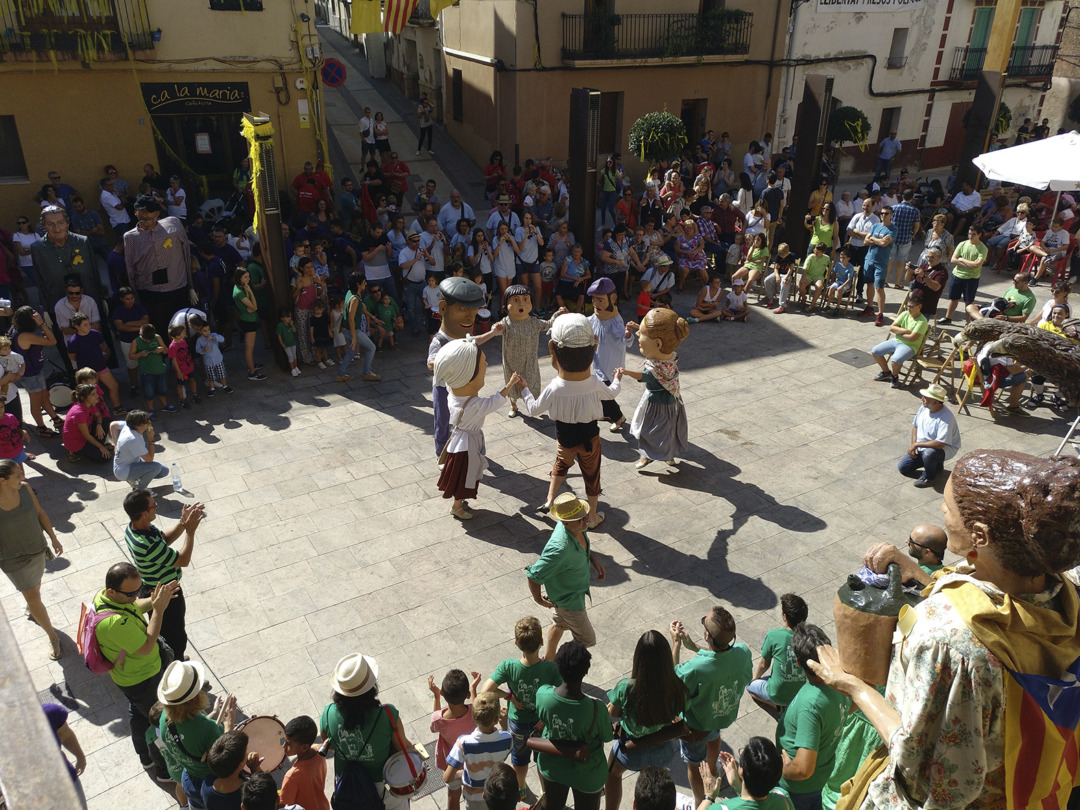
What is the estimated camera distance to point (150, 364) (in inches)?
362

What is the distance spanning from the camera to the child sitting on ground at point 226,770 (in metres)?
3.57

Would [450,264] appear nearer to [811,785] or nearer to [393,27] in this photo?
[393,27]

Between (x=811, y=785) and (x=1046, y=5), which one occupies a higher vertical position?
(x=1046, y=5)

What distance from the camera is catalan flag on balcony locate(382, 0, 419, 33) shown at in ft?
49.3

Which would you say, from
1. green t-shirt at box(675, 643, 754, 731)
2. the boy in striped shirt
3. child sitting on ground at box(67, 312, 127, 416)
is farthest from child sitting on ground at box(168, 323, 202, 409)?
green t-shirt at box(675, 643, 754, 731)

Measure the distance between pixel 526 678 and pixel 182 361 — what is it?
679cm

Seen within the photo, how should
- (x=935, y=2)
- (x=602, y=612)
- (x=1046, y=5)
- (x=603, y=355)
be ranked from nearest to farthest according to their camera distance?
(x=602, y=612) < (x=603, y=355) < (x=935, y=2) < (x=1046, y=5)

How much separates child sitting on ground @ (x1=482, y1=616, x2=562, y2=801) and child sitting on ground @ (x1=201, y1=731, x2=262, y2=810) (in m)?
1.25

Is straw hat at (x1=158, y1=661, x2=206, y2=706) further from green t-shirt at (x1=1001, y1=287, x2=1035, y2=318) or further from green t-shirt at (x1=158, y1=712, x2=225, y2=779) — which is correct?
green t-shirt at (x1=1001, y1=287, x2=1035, y2=318)

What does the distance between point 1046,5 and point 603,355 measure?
25.7 metres

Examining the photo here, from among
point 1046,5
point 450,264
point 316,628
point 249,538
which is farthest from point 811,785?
point 1046,5

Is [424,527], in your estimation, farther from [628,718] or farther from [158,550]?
[628,718]

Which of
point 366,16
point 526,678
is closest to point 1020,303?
point 526,678

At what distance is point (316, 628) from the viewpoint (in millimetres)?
6215
